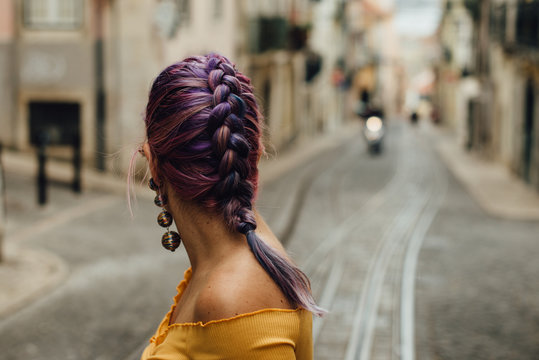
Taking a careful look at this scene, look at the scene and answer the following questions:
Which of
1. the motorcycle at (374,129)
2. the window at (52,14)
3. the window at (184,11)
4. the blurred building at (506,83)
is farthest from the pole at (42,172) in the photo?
the motorcycle at (374,129)

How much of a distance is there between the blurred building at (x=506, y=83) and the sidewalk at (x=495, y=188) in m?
0.35

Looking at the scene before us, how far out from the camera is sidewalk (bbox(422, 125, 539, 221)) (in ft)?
49.6

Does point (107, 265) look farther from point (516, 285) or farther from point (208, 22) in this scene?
point (208, 22)

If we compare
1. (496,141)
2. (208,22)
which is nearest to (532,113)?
(496,141)

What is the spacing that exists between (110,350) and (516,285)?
4.50 metres

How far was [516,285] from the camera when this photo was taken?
345 inches

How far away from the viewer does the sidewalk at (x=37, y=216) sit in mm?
7984

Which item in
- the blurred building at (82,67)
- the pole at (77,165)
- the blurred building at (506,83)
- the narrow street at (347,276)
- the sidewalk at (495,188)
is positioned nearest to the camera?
the narrow street at (347,276)

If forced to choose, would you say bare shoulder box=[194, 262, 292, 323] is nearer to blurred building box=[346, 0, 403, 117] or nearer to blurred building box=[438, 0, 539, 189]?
blurred building box=[438, 0, 539, 189]

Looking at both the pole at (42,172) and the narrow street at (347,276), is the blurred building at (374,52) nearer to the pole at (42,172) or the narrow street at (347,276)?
the narrow street at (347,276)

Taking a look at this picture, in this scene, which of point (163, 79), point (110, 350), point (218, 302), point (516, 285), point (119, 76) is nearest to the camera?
point (218, 302)

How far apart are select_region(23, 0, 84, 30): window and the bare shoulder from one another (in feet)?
55.6

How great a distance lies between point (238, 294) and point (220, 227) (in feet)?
0.57

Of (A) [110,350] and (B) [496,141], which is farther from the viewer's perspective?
(B) [496,141]
